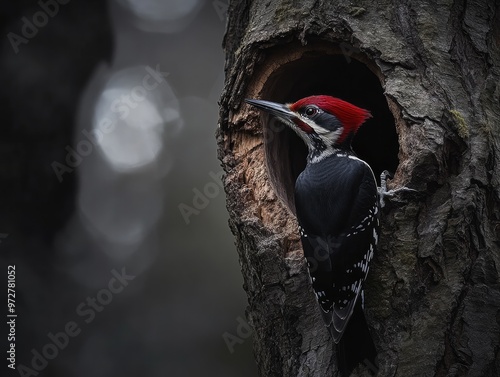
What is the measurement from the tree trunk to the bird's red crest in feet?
0.77

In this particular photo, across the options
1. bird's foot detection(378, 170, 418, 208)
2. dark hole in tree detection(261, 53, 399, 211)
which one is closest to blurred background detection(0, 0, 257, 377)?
dark hole in tree detection(261, 53, 399, 211)

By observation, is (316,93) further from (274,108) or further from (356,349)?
(356,349)

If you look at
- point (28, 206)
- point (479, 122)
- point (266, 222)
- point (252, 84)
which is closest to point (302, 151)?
point (252, 84)

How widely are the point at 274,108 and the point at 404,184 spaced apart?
0.89 meters

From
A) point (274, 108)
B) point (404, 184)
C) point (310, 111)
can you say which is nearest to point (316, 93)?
point (310, 111)

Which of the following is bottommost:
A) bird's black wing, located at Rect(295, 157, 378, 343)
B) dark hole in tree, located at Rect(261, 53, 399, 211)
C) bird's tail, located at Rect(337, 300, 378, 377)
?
bird's tail, located at Rect(337, 300, 378, 377)

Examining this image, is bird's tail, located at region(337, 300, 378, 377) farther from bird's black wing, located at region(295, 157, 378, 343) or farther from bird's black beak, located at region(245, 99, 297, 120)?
bird's black beak, located at region(245, 99, 297, 120)

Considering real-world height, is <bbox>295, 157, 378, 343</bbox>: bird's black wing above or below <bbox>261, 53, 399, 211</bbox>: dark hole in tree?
below

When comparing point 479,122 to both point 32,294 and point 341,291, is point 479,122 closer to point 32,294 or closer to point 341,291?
point 341,291

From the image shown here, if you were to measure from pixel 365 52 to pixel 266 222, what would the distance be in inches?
41.1

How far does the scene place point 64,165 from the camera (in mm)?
4227

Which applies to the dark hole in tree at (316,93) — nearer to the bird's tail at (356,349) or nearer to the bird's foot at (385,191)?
the bird's foot at (385,191)

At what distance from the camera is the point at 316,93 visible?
14.3 ft

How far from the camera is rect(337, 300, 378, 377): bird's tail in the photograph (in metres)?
2.95
